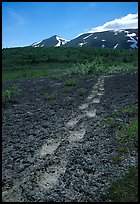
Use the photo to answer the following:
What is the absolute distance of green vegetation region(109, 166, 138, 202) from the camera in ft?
37.4

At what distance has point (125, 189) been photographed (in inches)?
472

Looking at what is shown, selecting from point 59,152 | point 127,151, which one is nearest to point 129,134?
point 127,151

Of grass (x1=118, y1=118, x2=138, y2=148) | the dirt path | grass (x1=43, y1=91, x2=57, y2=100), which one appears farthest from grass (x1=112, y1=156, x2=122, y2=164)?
grass (x1=43, y1=91, x2=57, y2=100)

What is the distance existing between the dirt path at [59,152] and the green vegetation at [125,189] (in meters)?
0.29

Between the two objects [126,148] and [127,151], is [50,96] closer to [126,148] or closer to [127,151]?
[126,148]

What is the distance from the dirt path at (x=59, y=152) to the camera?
12.3 m

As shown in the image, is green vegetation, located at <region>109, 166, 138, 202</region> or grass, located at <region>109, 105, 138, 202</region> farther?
grass, located at <region>109, 105, 138, 202</region>

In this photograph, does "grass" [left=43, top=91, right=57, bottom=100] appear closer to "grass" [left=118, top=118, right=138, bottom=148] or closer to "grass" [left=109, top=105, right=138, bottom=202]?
"grass" [left=109, top=105, right=138, bottom=202]

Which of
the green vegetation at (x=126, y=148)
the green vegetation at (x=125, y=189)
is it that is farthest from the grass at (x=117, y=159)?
the green vegetation at (x=125, y=189)

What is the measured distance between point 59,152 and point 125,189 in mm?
4965

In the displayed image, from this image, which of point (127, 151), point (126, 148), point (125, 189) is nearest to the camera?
point (125, 189)

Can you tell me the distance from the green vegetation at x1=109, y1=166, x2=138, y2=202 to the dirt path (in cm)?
29

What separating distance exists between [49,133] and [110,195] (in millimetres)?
9098

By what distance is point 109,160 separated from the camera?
15.1 meters
